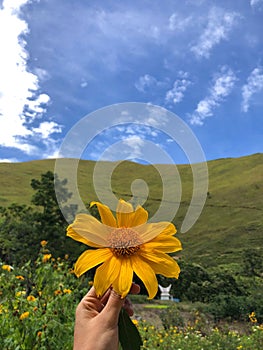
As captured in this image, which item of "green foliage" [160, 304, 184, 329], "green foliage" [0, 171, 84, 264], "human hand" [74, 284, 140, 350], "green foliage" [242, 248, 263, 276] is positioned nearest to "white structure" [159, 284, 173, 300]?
"green foliage" [0, 171, 84, 264]

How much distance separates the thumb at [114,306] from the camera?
1.73 ft

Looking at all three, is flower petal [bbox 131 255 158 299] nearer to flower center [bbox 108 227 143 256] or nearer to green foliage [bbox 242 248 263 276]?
flower center [bbox 108 227 143 256]

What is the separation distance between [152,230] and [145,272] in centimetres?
6

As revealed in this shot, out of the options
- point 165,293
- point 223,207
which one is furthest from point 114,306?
point 223,207

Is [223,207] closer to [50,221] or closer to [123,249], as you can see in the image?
[50,221]

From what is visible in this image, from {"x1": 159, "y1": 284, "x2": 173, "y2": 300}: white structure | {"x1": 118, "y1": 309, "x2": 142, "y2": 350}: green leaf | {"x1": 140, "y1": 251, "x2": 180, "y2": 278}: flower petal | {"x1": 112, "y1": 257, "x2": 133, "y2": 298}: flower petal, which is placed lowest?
{"x1": 159, "y1": 284, "x2": 173, "y2": 300}: white structure

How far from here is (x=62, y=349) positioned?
5.37 ft

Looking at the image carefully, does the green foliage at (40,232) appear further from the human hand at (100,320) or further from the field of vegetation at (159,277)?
the human hand at (100,320)


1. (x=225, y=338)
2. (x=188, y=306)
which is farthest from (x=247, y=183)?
(x=225, y=338)

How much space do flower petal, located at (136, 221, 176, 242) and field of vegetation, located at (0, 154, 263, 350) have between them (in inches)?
0.8

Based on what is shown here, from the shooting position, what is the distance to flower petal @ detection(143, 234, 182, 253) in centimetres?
53

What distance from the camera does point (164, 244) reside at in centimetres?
54

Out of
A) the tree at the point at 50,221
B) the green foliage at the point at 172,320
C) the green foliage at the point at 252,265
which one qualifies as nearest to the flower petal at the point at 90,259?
the green foliage at the point at 172,320

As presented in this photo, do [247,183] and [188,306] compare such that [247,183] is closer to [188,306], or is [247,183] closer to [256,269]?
[256,269]
